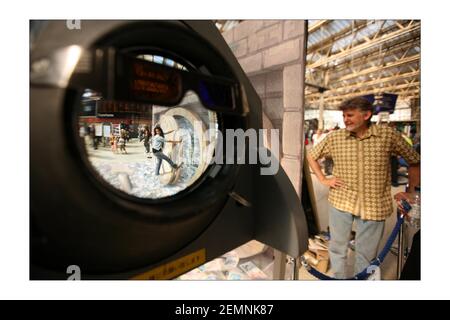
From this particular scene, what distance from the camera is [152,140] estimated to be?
779 mm

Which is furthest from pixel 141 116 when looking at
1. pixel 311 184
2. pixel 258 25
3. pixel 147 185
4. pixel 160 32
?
pixel 311 184

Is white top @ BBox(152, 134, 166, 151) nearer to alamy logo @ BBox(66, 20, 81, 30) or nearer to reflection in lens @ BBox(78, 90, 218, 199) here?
reflection in lens @ BBox(78, 90, 218, 199)

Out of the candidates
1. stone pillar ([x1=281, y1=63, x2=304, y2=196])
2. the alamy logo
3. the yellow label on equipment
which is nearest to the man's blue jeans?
stone pillar ([x1=281, y1=63, x2=304, y2=196])

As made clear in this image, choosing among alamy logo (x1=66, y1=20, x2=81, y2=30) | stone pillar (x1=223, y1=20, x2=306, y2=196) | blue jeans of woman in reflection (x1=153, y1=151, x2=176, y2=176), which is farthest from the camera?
stone pillar (x1=223, y1=20, x2=306, y2=196)

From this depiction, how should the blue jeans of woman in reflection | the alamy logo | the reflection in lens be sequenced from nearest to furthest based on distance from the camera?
1. the alamy logo
2. the reflection in lens
3. the blue jeans of woman in reflection

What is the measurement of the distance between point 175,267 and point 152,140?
17.3 inches

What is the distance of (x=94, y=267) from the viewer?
0.45 metres

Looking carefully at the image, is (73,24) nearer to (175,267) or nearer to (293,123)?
(175,267)

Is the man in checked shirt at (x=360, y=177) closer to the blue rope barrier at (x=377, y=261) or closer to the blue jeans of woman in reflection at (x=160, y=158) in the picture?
the blue rope barrier at (x=377, y=261)

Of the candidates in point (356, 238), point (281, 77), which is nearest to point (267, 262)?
point (356, 238)

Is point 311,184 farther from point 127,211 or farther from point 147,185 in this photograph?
point 127,211

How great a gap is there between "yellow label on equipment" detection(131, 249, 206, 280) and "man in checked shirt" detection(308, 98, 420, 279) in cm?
61

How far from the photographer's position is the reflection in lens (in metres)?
0.60

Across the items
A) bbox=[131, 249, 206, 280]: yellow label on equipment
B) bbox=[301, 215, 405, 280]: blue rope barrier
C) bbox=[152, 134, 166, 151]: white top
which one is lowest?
bbox=[301, 215, 405, 280]: blue rope barrier
